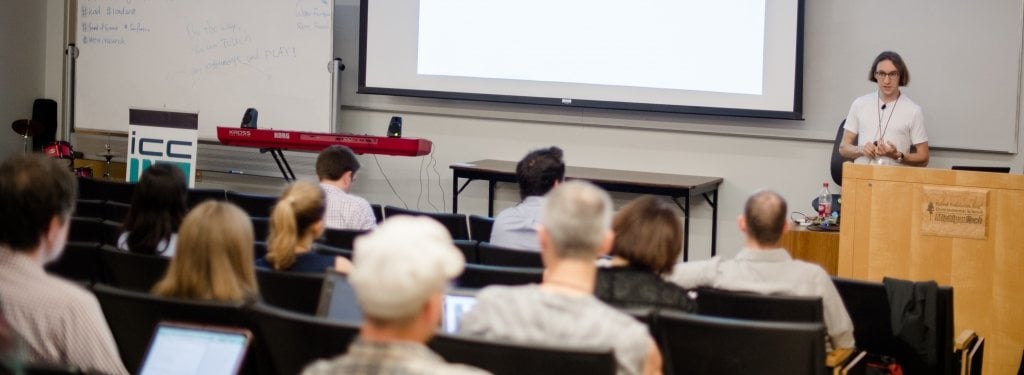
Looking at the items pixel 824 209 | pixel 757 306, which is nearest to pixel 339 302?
pixel 757 306

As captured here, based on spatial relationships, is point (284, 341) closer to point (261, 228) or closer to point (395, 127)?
point (261, 228)

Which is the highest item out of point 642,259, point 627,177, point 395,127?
point 395,127

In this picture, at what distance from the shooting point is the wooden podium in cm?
484

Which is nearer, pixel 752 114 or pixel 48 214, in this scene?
pixel 48 214

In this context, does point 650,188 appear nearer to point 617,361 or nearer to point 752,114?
point 752,114

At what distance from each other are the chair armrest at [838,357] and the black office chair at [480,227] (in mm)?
2231

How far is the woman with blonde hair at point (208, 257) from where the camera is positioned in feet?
9.83

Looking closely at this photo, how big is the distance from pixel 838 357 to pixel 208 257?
1845 millimetres

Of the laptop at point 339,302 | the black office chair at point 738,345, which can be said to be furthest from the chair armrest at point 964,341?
the laptop at point 339,302

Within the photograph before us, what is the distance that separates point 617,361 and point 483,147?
6.50 metres

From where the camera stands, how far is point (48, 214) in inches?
99.4

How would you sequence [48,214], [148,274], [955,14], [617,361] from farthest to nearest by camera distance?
1. [955,14]
2. [148,274]
3. [48,214]
4. [617,361]

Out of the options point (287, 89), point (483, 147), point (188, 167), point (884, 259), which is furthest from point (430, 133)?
point (884, 259)

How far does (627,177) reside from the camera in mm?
7910
